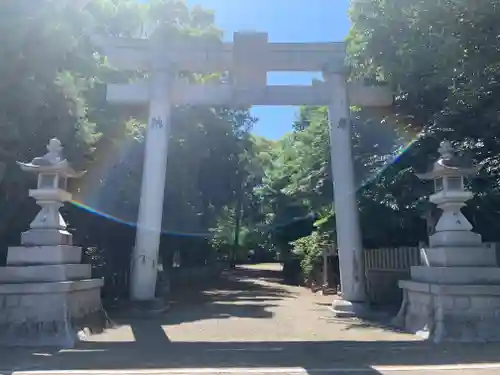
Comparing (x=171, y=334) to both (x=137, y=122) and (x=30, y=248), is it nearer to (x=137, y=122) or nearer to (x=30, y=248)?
(x=30, y=248)

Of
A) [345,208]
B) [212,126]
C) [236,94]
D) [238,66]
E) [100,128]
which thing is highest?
[212,126]

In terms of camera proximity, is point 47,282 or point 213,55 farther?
point 213,55

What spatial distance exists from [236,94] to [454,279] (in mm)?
7078

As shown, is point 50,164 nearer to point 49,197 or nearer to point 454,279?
point 49,197

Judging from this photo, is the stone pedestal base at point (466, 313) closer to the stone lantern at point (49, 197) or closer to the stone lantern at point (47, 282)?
the stone lantern at point (47, 282)

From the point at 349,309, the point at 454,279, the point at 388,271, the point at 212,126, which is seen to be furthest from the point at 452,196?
the point at 212,126

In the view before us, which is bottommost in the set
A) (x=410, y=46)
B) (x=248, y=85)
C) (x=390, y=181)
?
(x=390, y=181)

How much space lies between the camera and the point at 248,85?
42.1 ft

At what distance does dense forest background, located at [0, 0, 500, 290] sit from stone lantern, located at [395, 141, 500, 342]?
1450mm

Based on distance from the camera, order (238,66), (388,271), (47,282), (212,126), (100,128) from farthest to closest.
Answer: (212,126), (388,271), (100,128), (238,66), (47,282)

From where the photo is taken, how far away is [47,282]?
8031 millimetres

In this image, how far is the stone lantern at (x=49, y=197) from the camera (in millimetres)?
8508

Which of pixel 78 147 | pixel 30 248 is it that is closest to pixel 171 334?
pixel 30 248

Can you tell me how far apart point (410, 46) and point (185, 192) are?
9.96 m
